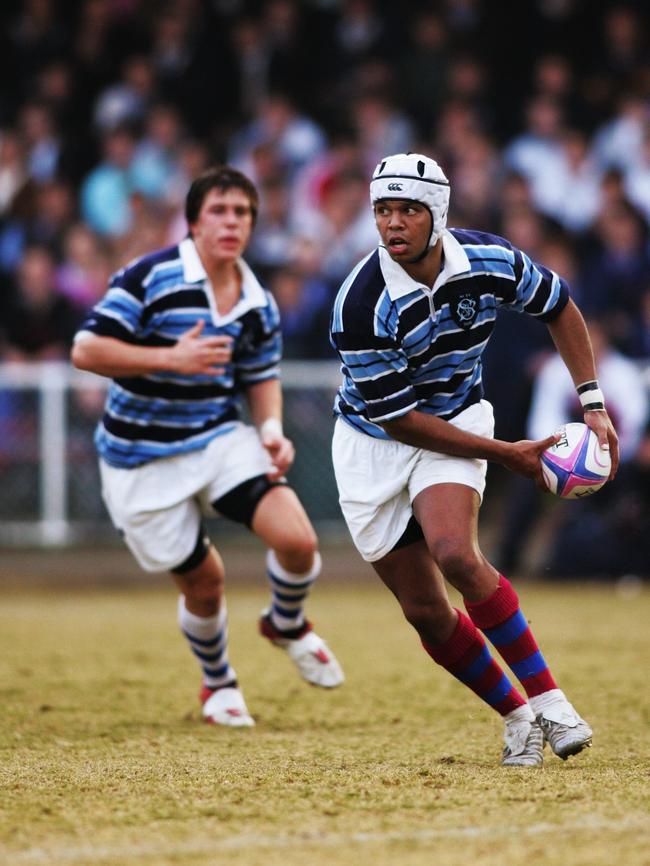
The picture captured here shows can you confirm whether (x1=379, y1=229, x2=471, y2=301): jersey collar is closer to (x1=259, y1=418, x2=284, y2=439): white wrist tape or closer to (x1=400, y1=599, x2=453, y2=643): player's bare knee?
(x1=400, y1=599, x2=453, y2=643): player's bare knee

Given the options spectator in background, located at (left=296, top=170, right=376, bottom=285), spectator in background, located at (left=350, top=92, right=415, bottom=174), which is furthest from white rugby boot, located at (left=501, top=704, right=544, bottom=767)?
spectator in background, located at (left=350, top=92, right=415, bottom=174)

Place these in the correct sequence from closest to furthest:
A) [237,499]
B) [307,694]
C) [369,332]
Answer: [369,332] → [237,499] → [307,694]

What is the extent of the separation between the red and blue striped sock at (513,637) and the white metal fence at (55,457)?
695cm

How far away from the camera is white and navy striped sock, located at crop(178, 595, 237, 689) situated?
22.5ft

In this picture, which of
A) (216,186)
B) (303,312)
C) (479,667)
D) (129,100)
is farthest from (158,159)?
(479,667)

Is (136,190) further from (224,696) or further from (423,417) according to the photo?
(423,417)

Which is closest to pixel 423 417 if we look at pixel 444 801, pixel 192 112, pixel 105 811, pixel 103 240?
pixel 444 801

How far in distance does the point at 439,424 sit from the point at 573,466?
1.61 feet

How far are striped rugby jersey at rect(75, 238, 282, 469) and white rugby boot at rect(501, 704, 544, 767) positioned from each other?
2.00 m

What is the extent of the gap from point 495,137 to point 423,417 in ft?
31.0

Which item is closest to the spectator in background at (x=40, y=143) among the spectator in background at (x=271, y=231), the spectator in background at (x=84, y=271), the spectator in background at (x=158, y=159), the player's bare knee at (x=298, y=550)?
the spectator in background at (x=158, y=159)

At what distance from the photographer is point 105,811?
4594 mm

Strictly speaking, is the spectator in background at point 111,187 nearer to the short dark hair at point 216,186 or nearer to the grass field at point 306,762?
the grass field at point 306,762

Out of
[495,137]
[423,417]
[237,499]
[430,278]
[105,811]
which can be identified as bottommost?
[105,811]
